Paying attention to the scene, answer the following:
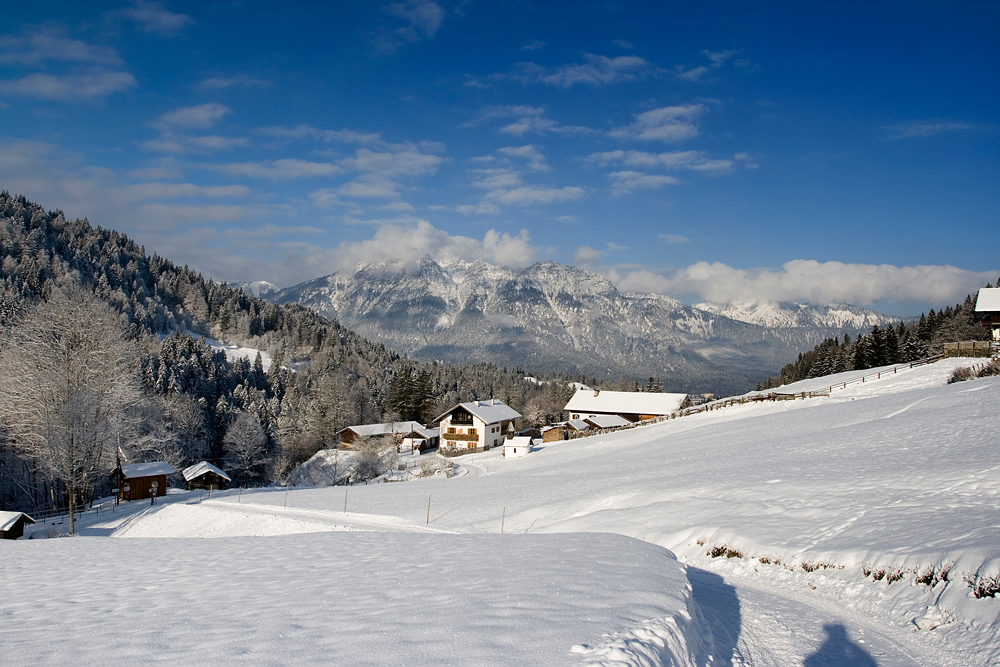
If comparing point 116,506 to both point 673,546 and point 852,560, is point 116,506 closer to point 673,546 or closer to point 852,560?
point 673,546

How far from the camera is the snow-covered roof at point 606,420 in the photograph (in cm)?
8256

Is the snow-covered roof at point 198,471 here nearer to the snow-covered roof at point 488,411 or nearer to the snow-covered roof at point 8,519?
the snow-covered roof at point 8,519

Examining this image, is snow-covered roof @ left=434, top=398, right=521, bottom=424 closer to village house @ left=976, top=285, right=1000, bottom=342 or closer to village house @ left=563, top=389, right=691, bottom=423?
village house @ left=563, top=389, right=691, bottom=423

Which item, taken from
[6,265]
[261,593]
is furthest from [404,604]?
[6,265]

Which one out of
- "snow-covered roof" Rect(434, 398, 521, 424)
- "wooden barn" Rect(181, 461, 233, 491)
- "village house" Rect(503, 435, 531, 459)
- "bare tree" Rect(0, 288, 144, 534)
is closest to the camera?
"bare tree" Rect(0, 288, 144, 534)

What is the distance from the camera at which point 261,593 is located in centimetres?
743

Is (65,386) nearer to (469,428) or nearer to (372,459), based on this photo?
(372,459)

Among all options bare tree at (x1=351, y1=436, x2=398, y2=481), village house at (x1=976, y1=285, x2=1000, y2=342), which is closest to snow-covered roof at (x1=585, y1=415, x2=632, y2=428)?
bare tree at (x1=351, y1=436, x2=398, y2=481)

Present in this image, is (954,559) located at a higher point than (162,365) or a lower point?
lower

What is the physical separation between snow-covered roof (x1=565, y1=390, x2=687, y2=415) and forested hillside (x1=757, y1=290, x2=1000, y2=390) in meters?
24.6

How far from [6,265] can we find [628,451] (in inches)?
4561

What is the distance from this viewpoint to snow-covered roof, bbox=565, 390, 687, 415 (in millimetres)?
83000

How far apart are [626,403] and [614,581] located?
81.4 meters

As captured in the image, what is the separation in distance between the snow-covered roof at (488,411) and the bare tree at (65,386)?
45.5 meters
